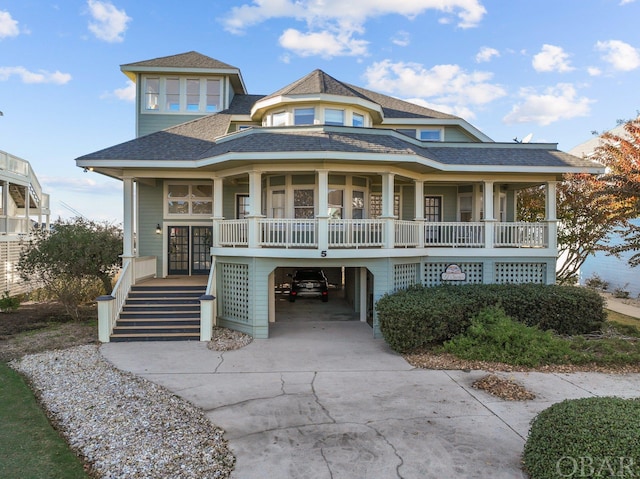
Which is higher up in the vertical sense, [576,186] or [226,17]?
[226,17]

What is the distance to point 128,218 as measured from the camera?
11.6m

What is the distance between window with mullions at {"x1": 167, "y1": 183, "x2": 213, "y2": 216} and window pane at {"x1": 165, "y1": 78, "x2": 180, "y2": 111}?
3738mm

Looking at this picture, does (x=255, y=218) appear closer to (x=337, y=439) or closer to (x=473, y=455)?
(x=337, y=439)

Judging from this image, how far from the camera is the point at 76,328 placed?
11.2m

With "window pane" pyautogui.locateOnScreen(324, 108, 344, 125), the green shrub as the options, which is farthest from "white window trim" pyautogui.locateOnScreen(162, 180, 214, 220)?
the green shrub

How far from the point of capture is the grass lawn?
4105 mm

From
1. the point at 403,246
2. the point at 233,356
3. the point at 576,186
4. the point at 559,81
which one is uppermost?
the point at 559,81

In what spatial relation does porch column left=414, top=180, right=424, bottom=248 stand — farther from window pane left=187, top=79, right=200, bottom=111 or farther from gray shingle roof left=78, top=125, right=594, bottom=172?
window pane left=187, top=79, right=200, bottom=111

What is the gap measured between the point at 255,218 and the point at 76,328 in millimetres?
6344

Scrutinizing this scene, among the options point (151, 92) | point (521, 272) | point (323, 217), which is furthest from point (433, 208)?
point (151, 92)

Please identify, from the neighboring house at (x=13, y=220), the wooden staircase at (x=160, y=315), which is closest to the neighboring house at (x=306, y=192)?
the wooden staircase at (x=160, y=315)

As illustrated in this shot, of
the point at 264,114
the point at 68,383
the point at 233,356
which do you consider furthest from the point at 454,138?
the point at 68,383

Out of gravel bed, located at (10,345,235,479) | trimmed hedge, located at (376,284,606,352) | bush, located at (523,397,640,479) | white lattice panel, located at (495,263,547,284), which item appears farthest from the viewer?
white lattice panel, located at (495,263,547,284)

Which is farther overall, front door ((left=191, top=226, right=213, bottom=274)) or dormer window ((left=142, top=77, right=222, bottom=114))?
dormer window ((left=142, top=77, right=222, bottom=114))
